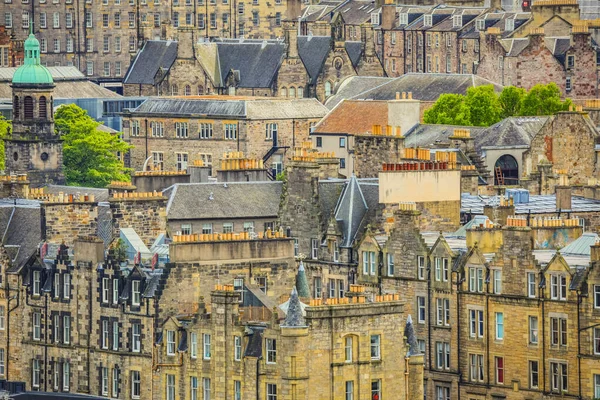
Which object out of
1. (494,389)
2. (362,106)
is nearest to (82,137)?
(362,106)

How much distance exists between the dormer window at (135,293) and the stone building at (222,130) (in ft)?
280

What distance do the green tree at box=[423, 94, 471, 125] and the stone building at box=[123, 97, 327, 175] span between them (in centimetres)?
1399

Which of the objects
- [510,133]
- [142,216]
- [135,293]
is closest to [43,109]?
[510,133]

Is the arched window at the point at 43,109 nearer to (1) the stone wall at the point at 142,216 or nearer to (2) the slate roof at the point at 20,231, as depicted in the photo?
(2) the slate roof at the point at 20,231

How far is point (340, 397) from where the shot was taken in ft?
309

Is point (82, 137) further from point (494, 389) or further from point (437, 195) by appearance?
point (494, 389)

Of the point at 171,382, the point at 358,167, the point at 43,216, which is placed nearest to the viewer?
the point at 171,382

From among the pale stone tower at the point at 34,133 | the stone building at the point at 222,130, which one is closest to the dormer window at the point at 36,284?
the pale stone tower at the point at 34,133

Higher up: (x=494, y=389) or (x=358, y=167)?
(x=358, y=167)

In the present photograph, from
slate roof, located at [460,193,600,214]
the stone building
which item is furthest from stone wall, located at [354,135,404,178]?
the stone building

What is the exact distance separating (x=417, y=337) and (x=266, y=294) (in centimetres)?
639

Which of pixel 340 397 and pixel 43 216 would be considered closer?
pixel 340 397

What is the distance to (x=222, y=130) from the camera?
638 feet

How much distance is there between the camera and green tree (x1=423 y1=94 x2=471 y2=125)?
173m
